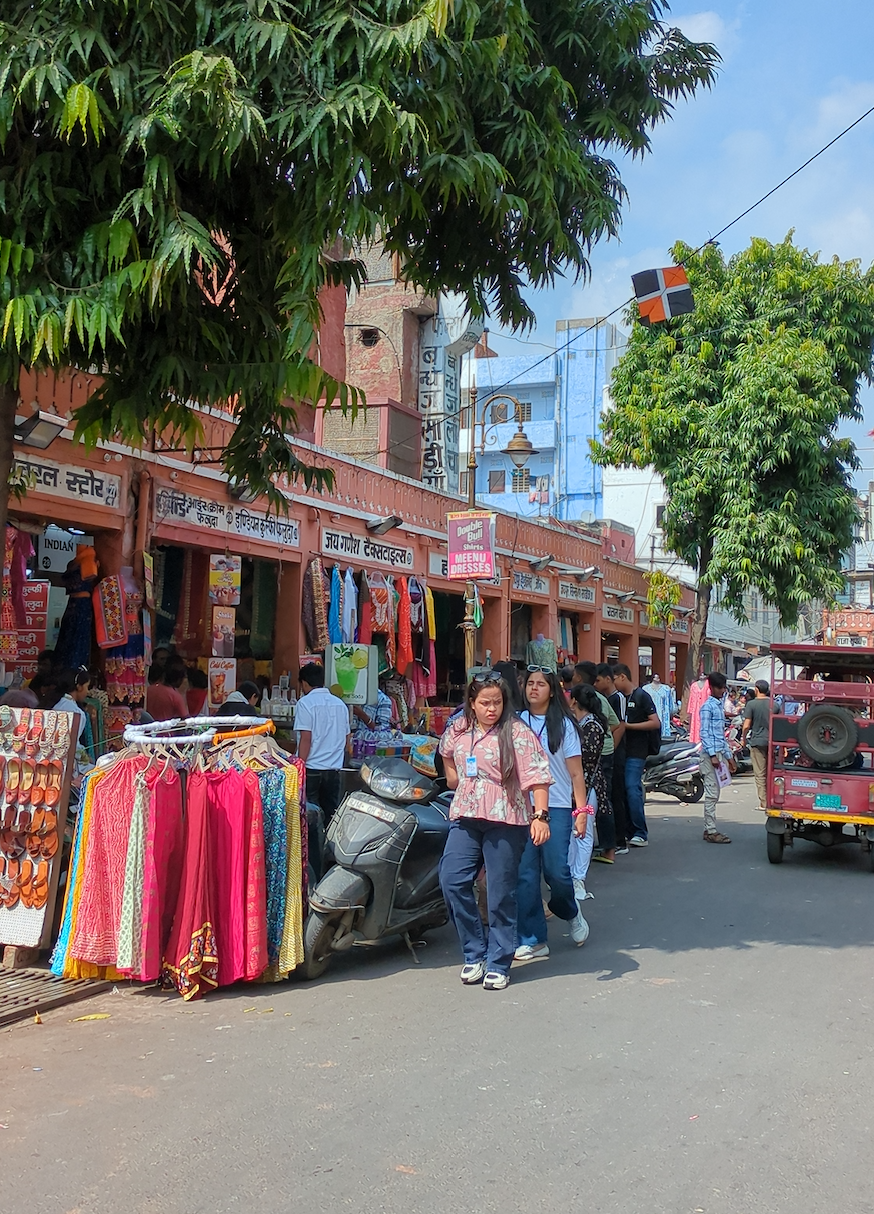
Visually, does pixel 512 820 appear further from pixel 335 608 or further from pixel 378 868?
pixel 335 608

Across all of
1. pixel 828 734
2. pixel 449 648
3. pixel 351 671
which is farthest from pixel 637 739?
pixel 449 648

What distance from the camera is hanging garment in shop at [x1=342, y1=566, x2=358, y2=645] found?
14602mm

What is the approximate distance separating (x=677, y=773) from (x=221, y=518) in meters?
8.88

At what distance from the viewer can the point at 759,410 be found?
2184cm

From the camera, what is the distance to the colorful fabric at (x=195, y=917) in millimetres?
5926

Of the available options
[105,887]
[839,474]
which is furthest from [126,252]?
[839,474]

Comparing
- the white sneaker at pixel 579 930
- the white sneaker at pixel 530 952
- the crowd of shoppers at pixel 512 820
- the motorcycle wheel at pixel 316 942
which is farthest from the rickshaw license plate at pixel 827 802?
the motorcycle wheel at pixel 316 942

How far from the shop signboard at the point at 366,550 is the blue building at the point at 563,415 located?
83.7 ft

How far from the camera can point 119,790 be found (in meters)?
6.09

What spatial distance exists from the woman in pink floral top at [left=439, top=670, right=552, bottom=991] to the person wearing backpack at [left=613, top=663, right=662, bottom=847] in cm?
519

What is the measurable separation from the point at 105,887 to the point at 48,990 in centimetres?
69

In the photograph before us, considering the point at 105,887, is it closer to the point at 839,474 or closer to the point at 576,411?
the point at 839,474

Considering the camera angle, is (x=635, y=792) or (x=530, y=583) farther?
(x=530, y=583)

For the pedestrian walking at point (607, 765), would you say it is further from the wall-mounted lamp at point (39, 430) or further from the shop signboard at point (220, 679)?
the wall-mounted lamp at point (39, 430)
